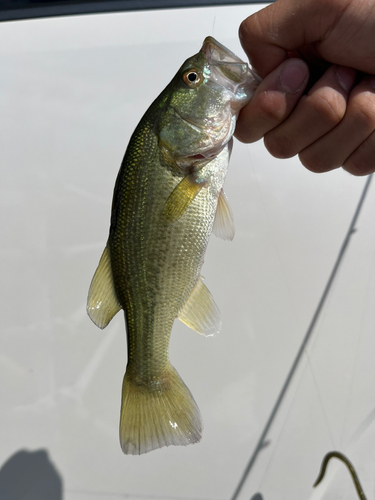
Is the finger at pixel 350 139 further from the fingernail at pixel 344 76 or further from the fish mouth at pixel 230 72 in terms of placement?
the fish mouth at pixel 230 72

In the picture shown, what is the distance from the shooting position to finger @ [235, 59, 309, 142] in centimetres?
77

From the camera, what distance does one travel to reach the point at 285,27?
753 mm

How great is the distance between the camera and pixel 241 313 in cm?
145

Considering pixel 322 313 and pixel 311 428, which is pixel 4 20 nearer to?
pixel 322 313

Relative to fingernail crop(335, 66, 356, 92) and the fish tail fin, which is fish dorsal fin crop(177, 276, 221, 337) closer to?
the fish tail fin

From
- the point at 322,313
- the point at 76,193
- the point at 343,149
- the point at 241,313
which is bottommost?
the point at 241,313

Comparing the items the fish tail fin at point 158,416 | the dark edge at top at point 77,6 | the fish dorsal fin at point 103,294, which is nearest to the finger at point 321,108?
the fish dorsal fin at point 103,294

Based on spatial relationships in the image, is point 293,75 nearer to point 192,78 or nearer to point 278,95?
point 278,95

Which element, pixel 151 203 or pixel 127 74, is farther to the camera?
pixel 127 74

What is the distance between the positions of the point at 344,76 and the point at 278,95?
0.54ft

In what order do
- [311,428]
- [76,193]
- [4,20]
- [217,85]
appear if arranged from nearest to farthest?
[217,85] → [311,428] → [76,193] → [4,20]

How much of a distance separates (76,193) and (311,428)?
1.42 m

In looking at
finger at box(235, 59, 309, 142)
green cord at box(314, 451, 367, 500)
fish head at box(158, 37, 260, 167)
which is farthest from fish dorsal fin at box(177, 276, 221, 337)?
green cord at box(314, 451, 367, 500)

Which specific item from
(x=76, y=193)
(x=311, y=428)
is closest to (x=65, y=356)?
(x=76, y=193)
